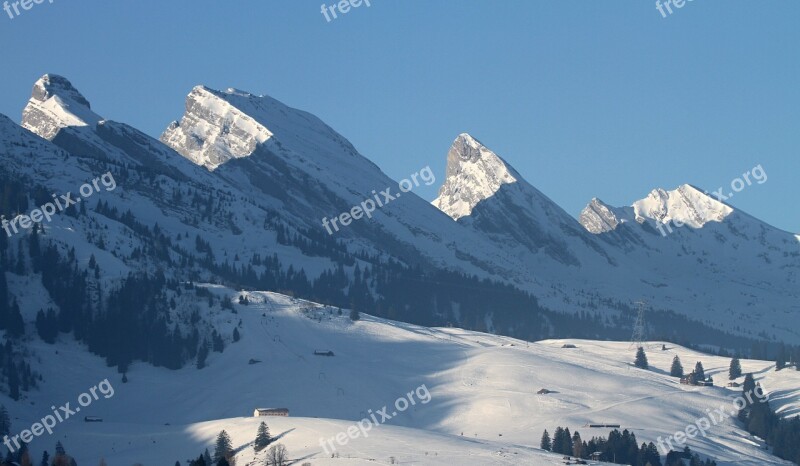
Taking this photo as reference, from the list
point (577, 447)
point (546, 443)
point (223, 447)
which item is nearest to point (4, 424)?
point (223, 447)

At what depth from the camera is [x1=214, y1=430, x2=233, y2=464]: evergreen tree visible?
173375 millimetres

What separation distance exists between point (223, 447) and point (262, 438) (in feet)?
15.7

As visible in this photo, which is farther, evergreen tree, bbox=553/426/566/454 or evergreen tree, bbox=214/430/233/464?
evergreen tree, bbox=553/426/566/454

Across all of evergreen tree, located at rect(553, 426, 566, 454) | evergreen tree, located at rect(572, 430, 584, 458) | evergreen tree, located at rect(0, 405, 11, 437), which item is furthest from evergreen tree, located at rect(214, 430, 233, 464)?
evergreen tree, located at rect(572, 430, 584, 458)

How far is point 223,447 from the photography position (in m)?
176

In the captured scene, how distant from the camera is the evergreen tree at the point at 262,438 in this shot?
176 meters

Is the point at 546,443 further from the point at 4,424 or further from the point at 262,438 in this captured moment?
the point at 4,424

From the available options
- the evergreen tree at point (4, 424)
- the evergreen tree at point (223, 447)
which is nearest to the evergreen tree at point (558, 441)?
the evergreen tree at point (223, 447)

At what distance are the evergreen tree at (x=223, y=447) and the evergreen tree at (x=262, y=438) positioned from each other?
3.16m

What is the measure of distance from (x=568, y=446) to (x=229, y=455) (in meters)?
43.4

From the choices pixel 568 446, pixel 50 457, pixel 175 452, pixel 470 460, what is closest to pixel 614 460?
pixel 568 446

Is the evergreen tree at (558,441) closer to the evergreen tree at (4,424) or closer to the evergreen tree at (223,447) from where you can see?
the evergreen tree at (223,447)

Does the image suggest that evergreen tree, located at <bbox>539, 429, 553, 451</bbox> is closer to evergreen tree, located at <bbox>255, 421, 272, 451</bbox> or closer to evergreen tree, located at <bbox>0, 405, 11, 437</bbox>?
evergreen tree, located at <bbox>255, 421, 272, 451</bbox>

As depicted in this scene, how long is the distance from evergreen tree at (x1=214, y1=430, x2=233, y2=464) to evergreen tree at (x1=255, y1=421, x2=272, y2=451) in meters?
3.16
